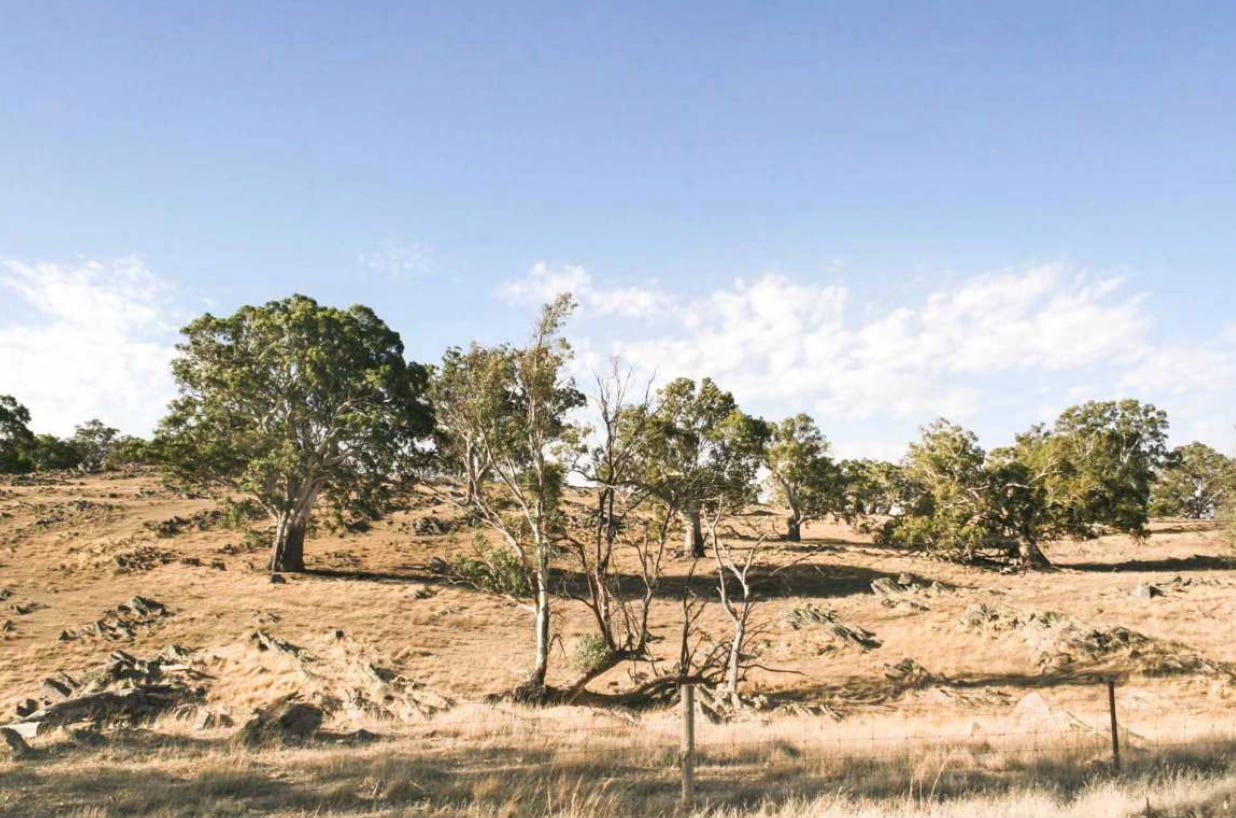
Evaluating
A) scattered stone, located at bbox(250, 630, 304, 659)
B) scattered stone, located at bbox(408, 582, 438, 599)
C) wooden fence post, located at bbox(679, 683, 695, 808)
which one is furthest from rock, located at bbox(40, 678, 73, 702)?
wooden fence post, located at bbox(679, 683, 695, 808)

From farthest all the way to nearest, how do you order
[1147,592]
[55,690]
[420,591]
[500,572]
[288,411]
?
[288,411] < [420,591] < [1147,592] < [500,572] < [55,690]

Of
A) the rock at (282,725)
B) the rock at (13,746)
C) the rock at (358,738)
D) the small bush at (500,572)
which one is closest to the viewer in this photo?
the rock at (13,746)

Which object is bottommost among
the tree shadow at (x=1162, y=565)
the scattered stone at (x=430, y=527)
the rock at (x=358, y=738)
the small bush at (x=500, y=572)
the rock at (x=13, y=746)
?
the rock at (x=358, y=738)

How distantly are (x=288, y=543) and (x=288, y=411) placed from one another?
6.82 meters

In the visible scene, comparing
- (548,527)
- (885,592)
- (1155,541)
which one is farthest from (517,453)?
(1155,541)

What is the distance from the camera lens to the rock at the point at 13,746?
11969mm

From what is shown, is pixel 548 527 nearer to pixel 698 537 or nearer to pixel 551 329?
pixel 551 329

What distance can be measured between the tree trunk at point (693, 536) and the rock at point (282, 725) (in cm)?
2585

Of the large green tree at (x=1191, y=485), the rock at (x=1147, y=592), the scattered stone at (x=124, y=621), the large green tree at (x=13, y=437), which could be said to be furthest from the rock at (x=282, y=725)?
the large green tree at (x=1191, y=485)

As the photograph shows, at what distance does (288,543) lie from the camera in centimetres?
3744

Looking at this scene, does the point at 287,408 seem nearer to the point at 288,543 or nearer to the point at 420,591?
the point at 288,543

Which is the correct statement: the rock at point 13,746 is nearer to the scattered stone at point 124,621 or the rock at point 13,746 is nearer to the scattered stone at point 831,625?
the scattered stone at point 124,621

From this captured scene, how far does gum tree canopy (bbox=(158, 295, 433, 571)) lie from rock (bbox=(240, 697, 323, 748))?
21811 millimetres

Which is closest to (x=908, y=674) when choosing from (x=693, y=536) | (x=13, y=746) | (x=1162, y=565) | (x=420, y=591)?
(x=420, y=591)
